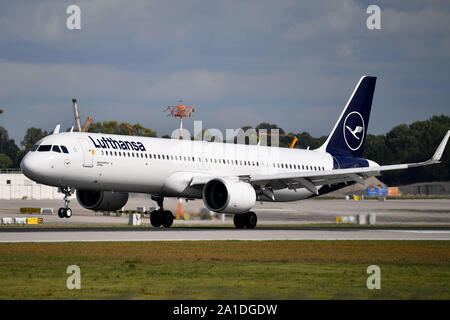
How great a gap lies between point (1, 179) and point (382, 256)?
10421 cm

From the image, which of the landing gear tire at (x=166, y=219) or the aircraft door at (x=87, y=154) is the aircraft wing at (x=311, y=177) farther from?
the aircraft door at (x=87, y=154)

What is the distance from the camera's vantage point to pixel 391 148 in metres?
144

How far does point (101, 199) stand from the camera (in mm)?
47938

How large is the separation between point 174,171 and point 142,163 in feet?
7.98

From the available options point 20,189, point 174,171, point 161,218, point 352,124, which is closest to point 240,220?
point 161,218

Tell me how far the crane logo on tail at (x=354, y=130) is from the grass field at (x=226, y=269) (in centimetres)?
2450

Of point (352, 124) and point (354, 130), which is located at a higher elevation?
point (352, 124)

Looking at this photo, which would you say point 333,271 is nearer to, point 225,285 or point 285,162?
point 225,285

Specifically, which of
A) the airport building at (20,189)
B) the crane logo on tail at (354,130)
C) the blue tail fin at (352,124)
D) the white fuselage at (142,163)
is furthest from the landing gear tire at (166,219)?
the airport building at (20,189)

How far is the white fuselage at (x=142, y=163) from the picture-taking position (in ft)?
137

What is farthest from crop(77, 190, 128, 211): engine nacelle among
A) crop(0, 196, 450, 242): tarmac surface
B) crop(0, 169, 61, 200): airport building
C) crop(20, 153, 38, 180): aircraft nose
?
crop(0, 169, 61, 200): airport building

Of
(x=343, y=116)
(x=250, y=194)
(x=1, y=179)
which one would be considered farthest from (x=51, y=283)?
(x=1, y=179)

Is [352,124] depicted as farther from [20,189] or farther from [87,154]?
[20,189]

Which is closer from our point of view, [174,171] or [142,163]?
[142,163]
